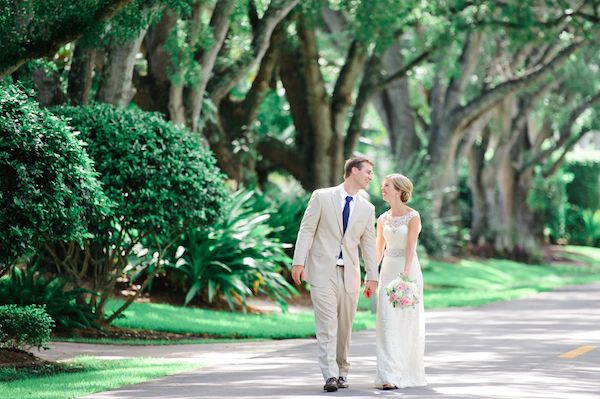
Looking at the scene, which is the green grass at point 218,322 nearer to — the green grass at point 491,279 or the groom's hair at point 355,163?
the green grass at point 491,279

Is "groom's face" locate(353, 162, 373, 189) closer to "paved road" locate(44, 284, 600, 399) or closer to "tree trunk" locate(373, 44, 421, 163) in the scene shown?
"paved road" locate(44, 284, 600, 399)

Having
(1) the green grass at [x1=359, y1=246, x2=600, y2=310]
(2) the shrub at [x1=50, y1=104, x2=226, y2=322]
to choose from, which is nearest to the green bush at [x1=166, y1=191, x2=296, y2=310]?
(1) the green grass at [x1=359, y1=246, x2=600, y2=310]

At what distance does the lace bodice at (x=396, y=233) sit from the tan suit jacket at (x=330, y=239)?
0.62 metres

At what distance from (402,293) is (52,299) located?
23.8 feet

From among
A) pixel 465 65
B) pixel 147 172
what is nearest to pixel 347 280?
pixel 147 172

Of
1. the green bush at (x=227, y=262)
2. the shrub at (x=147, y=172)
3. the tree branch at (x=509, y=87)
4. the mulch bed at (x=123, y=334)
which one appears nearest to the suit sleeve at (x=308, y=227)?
the shrub at (x=147, y=172)

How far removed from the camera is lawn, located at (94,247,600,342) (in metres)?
19.4

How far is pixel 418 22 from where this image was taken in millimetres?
32031

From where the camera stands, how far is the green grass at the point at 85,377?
38.0 ft

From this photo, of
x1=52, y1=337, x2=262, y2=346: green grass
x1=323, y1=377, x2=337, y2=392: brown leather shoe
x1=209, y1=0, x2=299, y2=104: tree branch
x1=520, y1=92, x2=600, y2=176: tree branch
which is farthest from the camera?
x1=520, y1=92, x2=600, y2=176: tree branch

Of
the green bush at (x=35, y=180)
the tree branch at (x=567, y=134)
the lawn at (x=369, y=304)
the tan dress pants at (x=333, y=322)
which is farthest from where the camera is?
the tree branch at (x=567, y=134)

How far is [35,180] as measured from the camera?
43.8 feet

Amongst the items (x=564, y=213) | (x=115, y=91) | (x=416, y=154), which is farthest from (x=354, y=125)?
(x=564, y=213)

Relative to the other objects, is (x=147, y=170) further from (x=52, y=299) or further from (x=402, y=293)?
(x=402, y=293)
